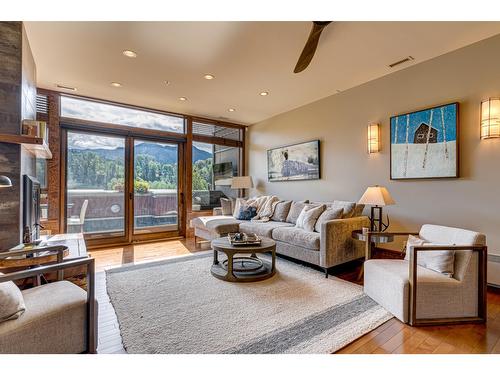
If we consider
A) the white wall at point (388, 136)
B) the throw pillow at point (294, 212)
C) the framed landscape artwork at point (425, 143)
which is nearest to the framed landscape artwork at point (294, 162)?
the white wall at point (388, 136)

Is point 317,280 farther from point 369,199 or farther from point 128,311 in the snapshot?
point 128,311

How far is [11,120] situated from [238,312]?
2864mm

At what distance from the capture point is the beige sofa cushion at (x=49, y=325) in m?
1.30

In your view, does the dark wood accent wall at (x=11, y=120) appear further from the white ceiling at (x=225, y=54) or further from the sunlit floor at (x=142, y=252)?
the sunlit floor at (x=142, y=252)

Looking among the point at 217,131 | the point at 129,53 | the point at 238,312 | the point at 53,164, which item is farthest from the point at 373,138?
the point at 53,164

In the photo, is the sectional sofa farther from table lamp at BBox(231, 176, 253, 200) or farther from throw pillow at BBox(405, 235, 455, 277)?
table lamp at BBox(231, 176, 253, 200)

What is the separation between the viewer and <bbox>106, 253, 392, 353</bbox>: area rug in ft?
5.81

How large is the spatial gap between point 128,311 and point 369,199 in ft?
9.61

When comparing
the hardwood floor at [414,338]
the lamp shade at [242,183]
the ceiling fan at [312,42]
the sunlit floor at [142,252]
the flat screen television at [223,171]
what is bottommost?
the sunlit floor at [142,252]

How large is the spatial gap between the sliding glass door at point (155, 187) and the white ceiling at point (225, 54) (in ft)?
4.07

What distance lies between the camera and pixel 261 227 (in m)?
4.11

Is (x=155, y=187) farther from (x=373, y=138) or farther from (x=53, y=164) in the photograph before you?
(x=373, y=138)

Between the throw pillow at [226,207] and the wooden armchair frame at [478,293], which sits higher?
the throw pillow at [226,207]

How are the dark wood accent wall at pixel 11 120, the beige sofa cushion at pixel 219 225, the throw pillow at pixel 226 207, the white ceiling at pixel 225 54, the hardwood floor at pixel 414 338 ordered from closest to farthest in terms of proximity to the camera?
the hardwood floor at pixel 414 338 < the dark wood accent wall at pixel 11 120 < the white ceiling at pixel 225 54 < the beige sofa cushion at pixel 219 225 < the throw pillow at pixel 226 207
